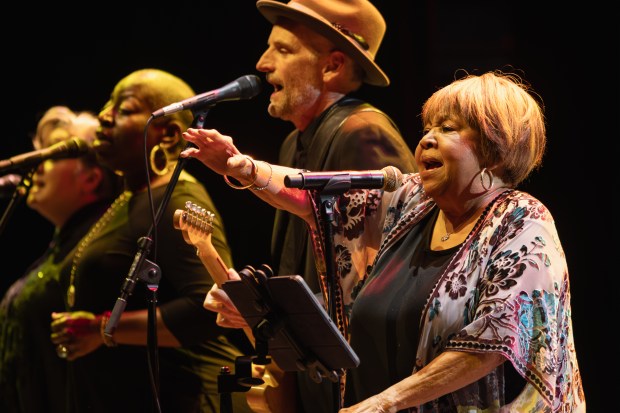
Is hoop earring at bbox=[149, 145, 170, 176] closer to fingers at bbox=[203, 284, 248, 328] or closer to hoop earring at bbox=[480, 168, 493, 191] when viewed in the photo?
fingers at bbox=[203, 284, 248, 328]

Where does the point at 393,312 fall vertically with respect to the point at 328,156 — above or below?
below

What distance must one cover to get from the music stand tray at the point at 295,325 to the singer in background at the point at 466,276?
0.47 feet

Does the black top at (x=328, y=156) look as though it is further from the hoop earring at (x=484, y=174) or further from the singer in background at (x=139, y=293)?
the hoop earring at (x=484, y=174)

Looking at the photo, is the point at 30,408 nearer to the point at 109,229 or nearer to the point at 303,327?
the point at 109,229

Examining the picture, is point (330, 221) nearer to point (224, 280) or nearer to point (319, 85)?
point (224, 280)

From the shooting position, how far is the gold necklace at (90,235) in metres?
4.19

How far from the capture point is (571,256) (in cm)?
392

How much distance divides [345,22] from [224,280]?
1.08 meters

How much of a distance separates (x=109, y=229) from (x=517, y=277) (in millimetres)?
2328

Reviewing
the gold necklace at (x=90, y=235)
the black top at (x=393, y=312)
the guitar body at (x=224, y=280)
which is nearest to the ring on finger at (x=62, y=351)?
the gold necklace at (x=90, y=235)

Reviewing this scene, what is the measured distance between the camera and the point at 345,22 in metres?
3.63

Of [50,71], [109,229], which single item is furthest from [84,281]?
[50,71]

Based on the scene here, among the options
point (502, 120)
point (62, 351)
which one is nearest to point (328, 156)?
point (502, 120)

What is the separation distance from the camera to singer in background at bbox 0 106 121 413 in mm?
4512
